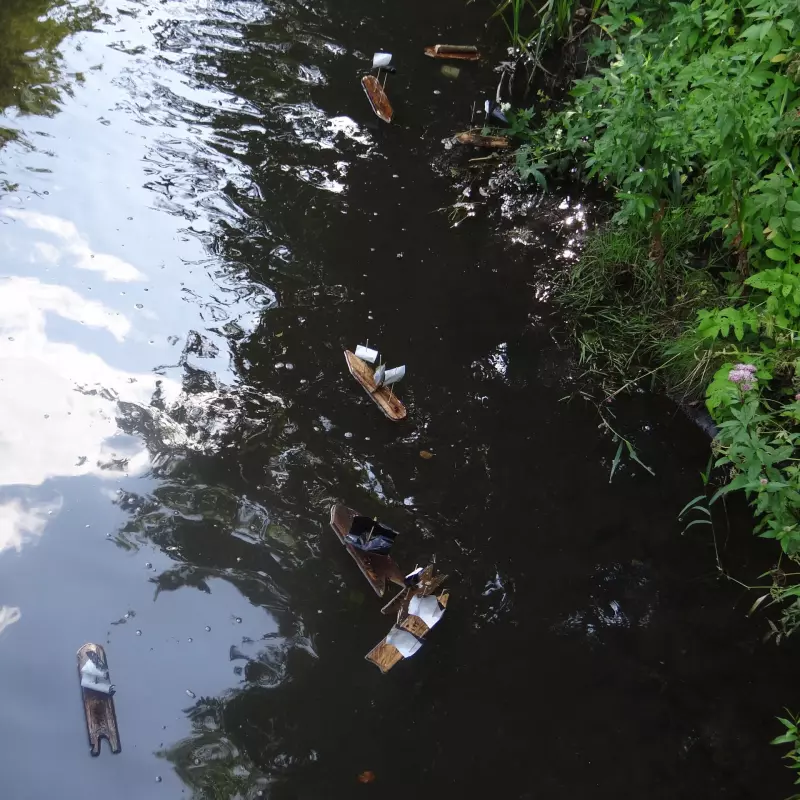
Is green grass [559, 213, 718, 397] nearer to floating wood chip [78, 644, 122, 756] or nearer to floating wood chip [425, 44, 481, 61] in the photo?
floating wood chip [425, 44, 481, 61]

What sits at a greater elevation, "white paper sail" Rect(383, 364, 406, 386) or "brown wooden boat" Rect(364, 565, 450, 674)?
"white paper sail" Rect(383, 364, 406, 386)

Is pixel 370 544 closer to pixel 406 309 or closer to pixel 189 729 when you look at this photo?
pixel 189 729

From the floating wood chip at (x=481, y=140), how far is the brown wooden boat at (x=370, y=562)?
260cm

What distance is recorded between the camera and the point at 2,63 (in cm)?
410

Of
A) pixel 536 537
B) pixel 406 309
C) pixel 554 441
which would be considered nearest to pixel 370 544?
pixel 536 537

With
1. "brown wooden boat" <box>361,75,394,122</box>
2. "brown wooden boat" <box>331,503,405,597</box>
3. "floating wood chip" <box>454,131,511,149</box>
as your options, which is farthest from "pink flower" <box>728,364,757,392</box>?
"brown wooden boat" <box>361,75,394,122</box>

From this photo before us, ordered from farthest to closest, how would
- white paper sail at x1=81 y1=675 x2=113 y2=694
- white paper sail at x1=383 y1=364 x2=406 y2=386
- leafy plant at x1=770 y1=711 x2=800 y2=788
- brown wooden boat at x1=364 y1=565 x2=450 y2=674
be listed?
white paper sail at x1=383 y1=364 x2=406 y2=386 < brown wooden boat at x1=364 y1=565 x2=450 y2=674 < white paper sail at x1=81 y1=675 x2=113 y2=694 < leafy plant at x1=770 y1=711 x2=800 y2=788

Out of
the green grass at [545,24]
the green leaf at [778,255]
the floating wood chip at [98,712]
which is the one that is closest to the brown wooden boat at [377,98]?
the green grass at [545,24]

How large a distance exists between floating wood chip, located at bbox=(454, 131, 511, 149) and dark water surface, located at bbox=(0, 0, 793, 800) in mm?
178

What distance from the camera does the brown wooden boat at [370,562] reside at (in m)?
2.39

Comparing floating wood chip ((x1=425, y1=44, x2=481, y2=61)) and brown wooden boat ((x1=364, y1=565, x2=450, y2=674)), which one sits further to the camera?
floating wood chip ((x1=425, y1=44, x2=481, y2=61))

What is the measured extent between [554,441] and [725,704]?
1197 mm

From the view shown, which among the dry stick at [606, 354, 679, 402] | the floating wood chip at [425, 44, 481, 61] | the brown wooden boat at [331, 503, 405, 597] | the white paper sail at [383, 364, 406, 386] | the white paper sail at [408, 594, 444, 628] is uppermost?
the floating wood chip at [425, 44, 481, 61]

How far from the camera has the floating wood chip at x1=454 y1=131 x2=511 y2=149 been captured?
4020 millimetres
